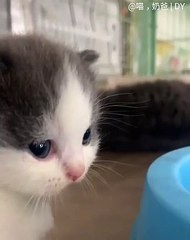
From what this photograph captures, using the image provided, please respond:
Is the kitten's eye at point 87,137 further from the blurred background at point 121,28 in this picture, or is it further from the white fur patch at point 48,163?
the blurred background at point 121,28

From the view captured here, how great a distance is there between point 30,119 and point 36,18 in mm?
1001

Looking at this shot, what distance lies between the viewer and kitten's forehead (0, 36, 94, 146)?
650mm

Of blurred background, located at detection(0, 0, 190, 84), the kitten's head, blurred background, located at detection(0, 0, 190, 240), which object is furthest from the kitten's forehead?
blurred background, located at detection(0, 0, 190, 84)

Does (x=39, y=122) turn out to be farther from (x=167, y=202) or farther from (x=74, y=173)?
(x=167, y=202)

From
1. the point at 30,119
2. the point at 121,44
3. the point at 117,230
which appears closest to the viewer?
the point at 30,119

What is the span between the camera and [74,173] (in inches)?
26.9

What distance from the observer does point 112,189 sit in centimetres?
106

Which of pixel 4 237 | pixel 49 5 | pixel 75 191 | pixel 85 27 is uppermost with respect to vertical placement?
pixel 49 5

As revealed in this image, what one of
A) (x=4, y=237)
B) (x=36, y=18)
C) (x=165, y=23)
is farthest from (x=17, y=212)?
(x=165, y=23)

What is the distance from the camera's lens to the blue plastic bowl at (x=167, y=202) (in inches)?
21.5

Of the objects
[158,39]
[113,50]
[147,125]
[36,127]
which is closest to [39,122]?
[36,127]

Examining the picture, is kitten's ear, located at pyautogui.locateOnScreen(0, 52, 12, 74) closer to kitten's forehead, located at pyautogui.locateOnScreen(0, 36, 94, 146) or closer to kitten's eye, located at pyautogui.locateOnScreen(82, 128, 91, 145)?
kitten's forehead, located at pyautogui.locateOnScreen(0, 36, 94, 146)

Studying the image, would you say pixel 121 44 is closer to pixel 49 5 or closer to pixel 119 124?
pixel 49 5

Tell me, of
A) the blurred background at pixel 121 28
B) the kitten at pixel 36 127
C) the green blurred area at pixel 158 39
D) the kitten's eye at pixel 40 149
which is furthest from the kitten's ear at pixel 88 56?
the green blurred area at pixel 158 39
